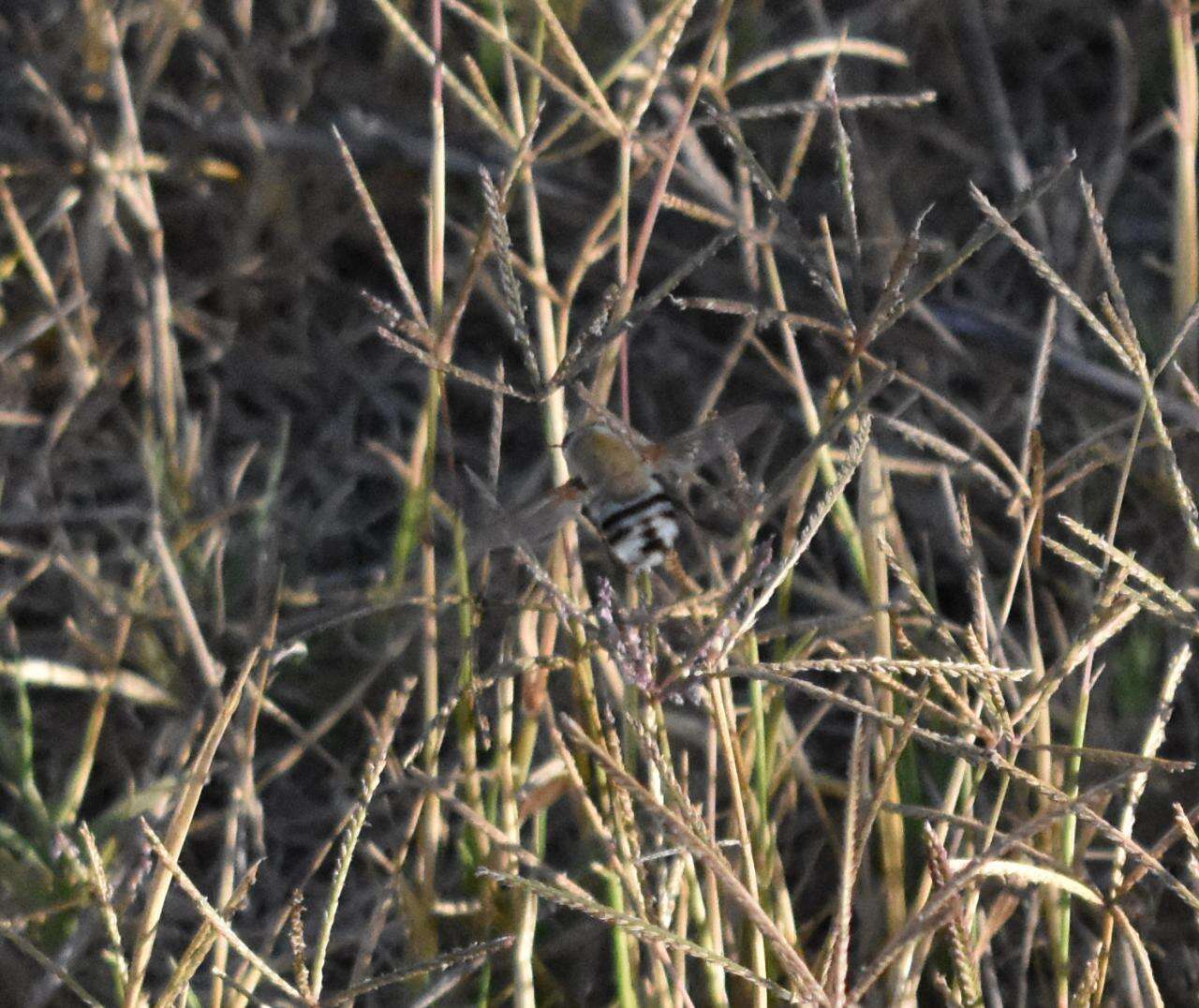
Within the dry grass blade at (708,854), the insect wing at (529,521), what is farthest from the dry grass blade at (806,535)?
the insect wing at (529,521)

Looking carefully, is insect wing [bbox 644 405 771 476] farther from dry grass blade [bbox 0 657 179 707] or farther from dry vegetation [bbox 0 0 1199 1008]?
dry grass blade [bbox 0 657 179 707]

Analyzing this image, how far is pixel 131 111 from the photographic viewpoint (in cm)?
202

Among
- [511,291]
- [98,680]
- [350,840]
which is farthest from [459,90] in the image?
[98,680]

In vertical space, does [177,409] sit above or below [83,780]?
above

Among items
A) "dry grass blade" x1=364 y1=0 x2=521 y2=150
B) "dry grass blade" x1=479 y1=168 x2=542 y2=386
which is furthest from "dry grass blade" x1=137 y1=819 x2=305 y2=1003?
"dry grass blade" x1=364 y1=0 x2=521 y2=150

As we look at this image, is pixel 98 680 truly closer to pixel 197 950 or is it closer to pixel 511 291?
pixel 197 950

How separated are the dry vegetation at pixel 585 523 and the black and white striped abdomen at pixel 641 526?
0.11 ft

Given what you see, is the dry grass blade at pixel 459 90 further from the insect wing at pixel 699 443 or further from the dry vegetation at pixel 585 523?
the insect wing at pixel 699 443

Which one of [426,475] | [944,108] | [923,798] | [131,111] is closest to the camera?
[426,475]

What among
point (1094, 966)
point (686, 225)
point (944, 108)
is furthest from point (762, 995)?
point (944, 108)

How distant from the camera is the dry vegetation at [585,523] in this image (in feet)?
3.54

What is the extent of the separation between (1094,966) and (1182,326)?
48 centimetres

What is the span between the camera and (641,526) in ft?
4.13

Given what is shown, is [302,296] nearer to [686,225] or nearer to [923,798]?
[686,225]
